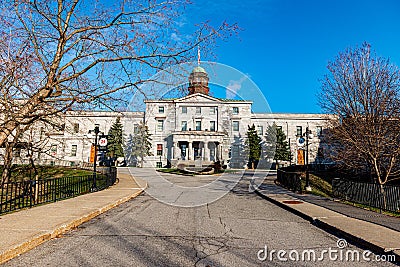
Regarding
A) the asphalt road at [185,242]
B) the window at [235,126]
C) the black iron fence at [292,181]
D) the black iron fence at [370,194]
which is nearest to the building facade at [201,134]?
the window at [235,126]

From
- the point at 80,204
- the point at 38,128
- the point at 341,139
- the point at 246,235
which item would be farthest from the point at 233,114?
the point at 246,235

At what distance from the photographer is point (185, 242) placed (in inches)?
261

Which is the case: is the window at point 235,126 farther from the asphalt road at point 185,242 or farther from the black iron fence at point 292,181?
the asphalt road at point 185,242

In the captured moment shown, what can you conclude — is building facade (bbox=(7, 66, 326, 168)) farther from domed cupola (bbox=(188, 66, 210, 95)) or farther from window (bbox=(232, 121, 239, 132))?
domed cupola (bbox=(188, 66, 210, 95))

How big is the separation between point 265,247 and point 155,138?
58.9 meters

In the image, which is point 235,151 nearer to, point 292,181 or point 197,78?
point 292,181

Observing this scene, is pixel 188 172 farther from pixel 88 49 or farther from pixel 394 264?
pixel 394 264

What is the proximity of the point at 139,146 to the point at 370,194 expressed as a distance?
4875 centimetres

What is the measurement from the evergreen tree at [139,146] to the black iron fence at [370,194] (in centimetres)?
4389

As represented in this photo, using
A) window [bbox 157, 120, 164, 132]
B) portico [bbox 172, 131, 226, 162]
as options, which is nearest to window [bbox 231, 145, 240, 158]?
portico [bbox 172, 131, 226, 162]

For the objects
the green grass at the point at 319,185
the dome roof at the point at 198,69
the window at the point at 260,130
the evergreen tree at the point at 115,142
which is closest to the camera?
the dome roof at the point at 198,69
